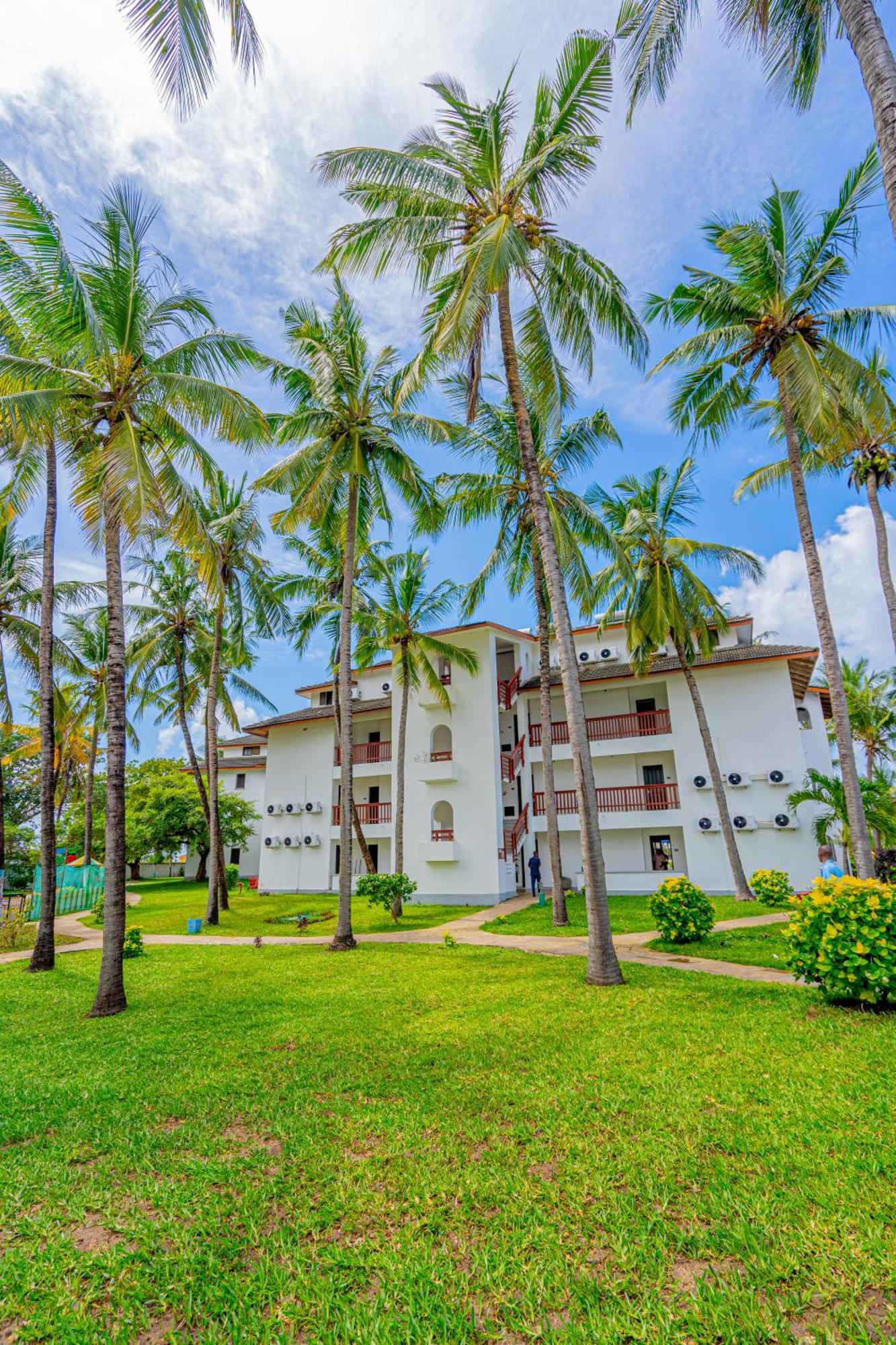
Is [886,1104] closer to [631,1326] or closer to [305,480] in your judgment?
[631,1326]

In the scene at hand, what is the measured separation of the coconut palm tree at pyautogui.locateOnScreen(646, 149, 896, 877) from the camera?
11.3 m

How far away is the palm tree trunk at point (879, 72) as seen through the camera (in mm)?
5281

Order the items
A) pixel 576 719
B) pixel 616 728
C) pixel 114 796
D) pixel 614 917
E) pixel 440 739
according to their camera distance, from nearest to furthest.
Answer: pixel 114 796, pixel 576 719, pixel 614 917, pixel 616 728, pixel 440 739

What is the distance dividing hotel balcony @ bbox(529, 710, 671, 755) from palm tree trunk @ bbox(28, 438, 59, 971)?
14.8 meters

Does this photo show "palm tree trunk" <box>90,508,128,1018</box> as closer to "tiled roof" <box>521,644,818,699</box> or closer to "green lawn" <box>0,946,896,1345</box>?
"green lawn" <box>0,946,896,1345</box>

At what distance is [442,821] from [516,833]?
10.4ft

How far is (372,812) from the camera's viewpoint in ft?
84.4

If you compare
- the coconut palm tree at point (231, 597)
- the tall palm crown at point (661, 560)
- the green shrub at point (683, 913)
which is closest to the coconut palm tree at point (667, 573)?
the tall palm crown at point (661, 560)

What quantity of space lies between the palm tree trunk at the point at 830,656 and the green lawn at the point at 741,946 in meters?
2.07

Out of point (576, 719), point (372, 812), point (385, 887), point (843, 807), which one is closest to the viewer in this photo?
point (576, 719)

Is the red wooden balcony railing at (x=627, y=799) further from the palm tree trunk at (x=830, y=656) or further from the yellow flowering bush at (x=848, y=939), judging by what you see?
the yellow flowering bush at (x=848, y=939)

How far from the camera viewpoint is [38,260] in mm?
9117

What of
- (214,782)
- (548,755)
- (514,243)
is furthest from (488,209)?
(214,782)

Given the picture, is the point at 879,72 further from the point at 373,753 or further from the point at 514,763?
the point at 373,753
